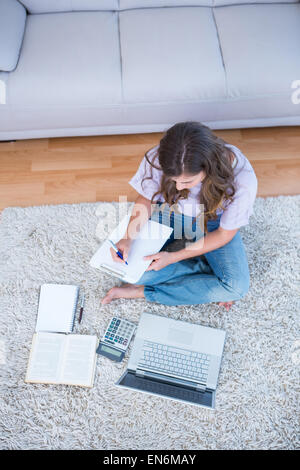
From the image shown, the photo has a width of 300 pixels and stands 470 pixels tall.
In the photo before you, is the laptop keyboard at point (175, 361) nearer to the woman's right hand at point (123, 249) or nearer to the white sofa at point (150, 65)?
the woman's right hand at point (123, 249)

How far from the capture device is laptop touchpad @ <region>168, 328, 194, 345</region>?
1.43 meters

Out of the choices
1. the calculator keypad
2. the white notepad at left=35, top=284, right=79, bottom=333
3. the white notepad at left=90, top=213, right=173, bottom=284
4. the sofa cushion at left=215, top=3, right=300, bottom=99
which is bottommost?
the calculator keypad

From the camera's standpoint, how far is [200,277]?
145 centimetres

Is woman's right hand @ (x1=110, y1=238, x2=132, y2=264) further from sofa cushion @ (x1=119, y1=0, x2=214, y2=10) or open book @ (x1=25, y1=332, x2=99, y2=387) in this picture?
sofa cushion @ (x1=119, y1=0, x2=214, y2=10)

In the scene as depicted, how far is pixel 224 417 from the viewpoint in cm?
133

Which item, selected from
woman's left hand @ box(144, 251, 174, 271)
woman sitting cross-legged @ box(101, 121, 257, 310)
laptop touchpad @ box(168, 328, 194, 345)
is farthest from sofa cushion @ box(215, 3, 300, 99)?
laptop touchpad @ box(168, 328, 194, 345)

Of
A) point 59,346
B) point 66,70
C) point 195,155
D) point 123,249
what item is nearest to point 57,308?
point 59,346

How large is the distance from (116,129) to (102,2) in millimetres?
608

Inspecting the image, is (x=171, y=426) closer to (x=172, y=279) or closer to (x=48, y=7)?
(x=172, y=279)

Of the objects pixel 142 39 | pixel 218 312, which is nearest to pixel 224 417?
pixel 218 312

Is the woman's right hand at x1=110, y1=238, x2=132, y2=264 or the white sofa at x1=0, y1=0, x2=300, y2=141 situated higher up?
the white sofa at x1=0, y1=0, x2=300, y2=141

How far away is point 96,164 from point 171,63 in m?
0.62
